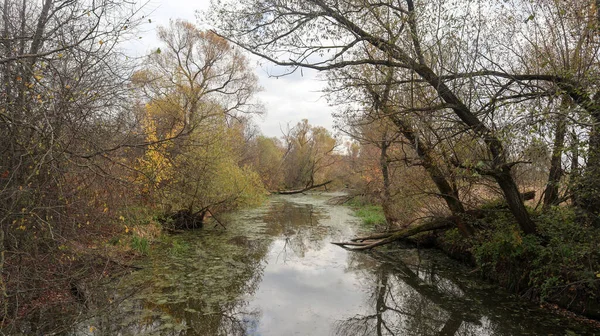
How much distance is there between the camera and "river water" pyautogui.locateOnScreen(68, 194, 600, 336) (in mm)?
5695

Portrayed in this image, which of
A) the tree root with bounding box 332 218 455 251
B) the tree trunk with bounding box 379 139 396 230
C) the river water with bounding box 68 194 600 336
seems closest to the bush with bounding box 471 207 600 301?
the river water with bounding box 68 194 600 336

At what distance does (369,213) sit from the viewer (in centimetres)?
1889

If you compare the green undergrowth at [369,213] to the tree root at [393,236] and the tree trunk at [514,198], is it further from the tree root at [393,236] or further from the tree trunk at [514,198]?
the tree trunk at [514,198]

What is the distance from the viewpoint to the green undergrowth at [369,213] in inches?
644

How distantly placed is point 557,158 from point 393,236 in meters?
5.27

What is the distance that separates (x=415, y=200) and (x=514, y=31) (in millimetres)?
→ 4826

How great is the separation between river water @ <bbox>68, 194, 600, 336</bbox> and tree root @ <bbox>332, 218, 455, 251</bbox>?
358mm

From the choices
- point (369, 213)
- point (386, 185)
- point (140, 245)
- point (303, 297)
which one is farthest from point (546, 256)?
→ point (369, 213)

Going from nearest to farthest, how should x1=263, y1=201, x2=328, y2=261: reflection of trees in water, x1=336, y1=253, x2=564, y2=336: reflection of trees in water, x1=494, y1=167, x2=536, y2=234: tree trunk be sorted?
1. x1=336, y1=253, x2=564, y2=336: reflection of trees in water
2. x1=494, y1=167, x2=536, y2=234: tree trunk
3. x1=263, y1=201, x2=328, y2=261: reflection of trees in water

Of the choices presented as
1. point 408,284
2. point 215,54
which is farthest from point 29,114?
point 215,54

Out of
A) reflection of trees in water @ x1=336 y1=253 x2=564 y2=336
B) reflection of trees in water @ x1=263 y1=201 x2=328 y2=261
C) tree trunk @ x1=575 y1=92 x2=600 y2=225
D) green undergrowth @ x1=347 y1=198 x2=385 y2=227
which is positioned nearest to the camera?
tree trunk @ x1=575 y1=92 x2=600 y2=225

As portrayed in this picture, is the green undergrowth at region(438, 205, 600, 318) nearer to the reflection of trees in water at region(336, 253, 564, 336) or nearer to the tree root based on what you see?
the reflection of trees in water at region(336, 253, 564, 336)

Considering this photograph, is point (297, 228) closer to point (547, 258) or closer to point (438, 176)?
point (438, 176)

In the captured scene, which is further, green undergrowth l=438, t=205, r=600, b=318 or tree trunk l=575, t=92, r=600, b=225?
green undergrowth l=438, t=205, r=600, b=318
